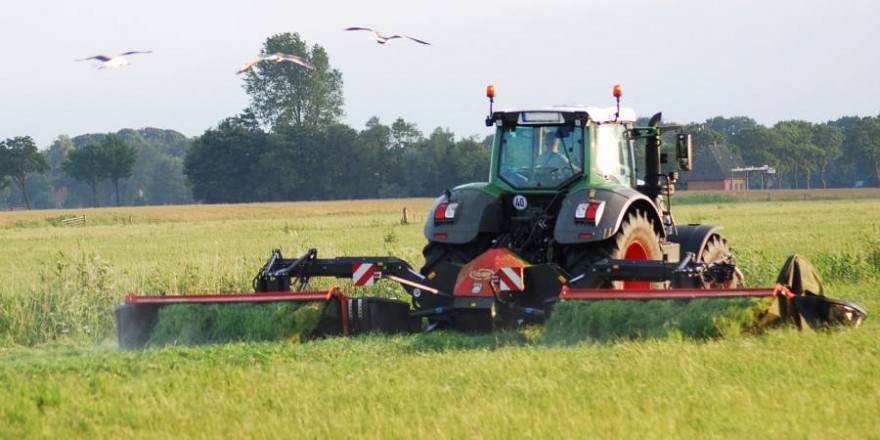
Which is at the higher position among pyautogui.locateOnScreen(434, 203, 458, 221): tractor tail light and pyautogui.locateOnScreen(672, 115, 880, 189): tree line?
pyautogui.locateOnScreen(672, 115, 880, 189): tree line

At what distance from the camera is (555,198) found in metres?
11.9

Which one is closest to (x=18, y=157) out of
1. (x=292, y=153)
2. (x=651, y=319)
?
(x=292, y=153)

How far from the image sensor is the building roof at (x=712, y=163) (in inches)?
3440

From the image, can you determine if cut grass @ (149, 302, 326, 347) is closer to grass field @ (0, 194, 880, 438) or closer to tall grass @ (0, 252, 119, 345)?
grass field @ (0, 194, 880, 438)

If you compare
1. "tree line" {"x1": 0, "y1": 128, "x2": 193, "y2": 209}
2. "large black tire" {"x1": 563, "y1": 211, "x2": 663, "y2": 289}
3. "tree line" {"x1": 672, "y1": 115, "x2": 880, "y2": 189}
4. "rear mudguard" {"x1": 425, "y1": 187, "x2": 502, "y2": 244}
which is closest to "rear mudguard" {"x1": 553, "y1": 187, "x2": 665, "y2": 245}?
"large black tire" {"x1": 563, "y1": 211, "x2": 663, "y2": 289}

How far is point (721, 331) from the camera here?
31.6 ft

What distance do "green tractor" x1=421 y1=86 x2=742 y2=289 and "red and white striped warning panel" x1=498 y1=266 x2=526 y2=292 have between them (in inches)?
24.2

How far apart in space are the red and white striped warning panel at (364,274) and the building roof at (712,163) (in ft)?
249

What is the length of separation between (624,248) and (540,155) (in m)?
1.47

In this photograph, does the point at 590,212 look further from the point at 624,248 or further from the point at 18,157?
the point at 18,157

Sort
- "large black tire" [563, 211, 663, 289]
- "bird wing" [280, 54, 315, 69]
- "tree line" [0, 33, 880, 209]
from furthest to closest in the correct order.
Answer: "tree line" [0, 33, 880, 209] < "large black tire" [563, 211, 663, 289] < "bird wing" [280, 54, 315, 69]

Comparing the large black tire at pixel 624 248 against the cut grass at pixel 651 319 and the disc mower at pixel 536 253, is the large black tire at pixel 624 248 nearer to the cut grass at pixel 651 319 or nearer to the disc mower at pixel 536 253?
the disc mower at pixel 536 253

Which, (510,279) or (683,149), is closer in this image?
(510,279)

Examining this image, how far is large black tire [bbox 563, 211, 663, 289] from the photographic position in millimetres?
11336
